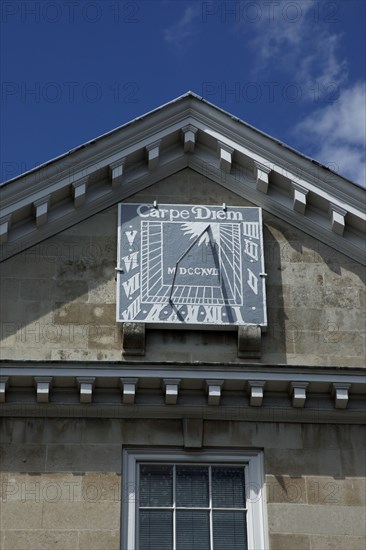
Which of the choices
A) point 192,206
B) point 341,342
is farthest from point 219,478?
point 192,206

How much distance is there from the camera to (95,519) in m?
16.6

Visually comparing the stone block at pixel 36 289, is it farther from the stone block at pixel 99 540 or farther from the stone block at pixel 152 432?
the stone block at pixel 99 540

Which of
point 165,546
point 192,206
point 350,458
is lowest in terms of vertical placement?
point 165,546

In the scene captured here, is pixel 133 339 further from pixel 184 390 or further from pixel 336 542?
pixel 336 542

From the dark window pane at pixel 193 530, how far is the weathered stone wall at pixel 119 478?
2.82 ft

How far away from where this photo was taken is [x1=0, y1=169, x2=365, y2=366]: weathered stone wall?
18.0 metres

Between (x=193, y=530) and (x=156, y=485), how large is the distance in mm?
824

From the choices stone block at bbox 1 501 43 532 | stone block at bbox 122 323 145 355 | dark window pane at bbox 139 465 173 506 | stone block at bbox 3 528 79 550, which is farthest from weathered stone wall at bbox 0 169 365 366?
stone block at bbox 3 528 79 550

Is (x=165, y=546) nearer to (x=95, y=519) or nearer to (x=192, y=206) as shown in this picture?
(x=95, y=519)

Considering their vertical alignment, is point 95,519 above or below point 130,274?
below

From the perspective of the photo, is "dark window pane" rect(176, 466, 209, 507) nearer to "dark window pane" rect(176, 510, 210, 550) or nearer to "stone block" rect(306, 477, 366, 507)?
"dark window pane" rect(176, 510, 210, 550)

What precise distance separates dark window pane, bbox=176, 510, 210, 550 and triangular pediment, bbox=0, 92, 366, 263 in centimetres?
473

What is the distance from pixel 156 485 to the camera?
17266mm

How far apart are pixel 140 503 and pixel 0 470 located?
1941 millimetres
